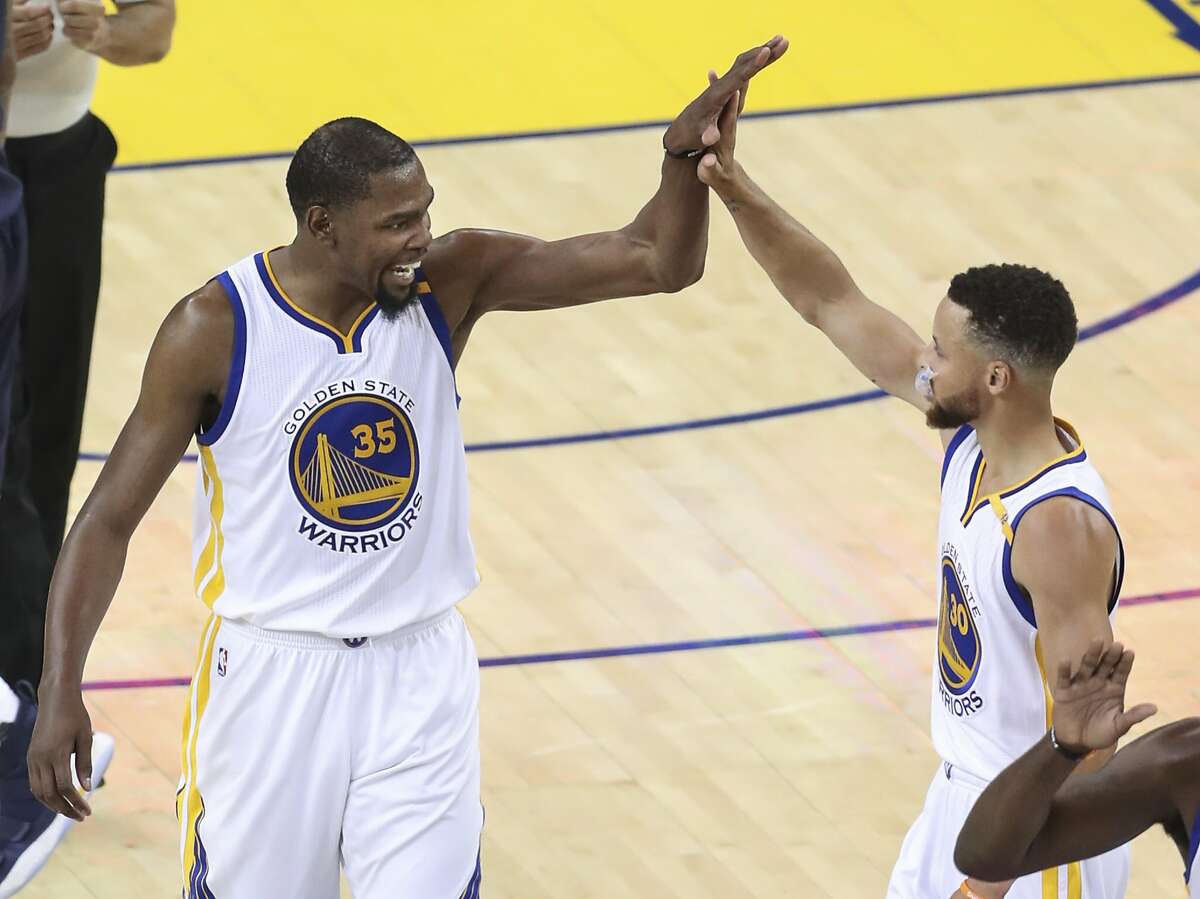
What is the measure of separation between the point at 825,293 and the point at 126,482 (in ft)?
5.31

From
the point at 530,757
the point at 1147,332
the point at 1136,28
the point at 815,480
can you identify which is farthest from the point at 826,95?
the point at 530,757

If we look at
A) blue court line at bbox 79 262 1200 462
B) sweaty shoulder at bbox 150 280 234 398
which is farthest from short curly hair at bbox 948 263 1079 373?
blue court line at bbox 79 262 1200 462

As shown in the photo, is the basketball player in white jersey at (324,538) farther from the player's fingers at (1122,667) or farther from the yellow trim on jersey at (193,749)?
the player's fingers at (1122,667)

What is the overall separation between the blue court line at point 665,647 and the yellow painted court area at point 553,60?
396 centimetres

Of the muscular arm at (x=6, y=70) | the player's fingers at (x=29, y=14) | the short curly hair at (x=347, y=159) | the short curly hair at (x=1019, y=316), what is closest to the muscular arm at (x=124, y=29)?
the player's fingers at (x=29, y=14)

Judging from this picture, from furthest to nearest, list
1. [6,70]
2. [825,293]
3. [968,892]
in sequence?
[6,70] → [825,293] → [968,892]

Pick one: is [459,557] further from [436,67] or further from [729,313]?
[436,67]

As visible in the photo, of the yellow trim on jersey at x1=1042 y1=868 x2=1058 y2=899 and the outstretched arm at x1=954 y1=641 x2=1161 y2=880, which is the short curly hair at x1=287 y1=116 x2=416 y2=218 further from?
the yellow trim on jersey at x1=1042 y1=868 x2=1058 y2=899

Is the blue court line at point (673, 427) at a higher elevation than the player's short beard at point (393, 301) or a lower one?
lower

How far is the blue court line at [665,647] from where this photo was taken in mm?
6496

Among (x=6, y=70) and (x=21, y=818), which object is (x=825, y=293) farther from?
(x=21, y=818)

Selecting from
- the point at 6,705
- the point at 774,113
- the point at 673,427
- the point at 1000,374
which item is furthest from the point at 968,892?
the point at 774,113

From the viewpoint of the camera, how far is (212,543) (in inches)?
173

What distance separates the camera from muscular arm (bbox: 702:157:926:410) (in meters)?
4.65
